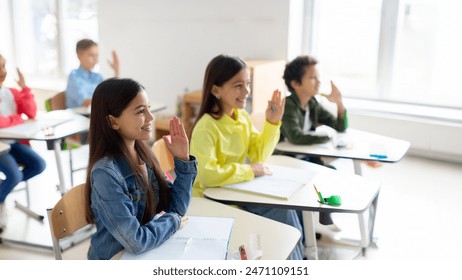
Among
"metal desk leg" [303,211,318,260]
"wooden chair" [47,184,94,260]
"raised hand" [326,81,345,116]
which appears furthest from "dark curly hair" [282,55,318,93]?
"wooden chair" [47,184,94,260]

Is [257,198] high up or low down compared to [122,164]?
down

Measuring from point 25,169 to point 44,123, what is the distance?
0.95 feet

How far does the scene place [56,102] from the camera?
8.45ft

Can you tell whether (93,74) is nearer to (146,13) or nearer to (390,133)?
(146,13)

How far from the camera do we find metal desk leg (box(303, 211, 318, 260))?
1911 mm

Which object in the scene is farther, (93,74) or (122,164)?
(93,74)

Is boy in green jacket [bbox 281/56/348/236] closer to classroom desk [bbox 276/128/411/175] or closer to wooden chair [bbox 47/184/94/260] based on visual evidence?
classroom desk [bbox 276/128/411/175]

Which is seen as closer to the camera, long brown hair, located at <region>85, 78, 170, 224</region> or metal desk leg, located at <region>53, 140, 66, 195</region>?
long brown hair, located at <region>85, 78, 170, 224</region>

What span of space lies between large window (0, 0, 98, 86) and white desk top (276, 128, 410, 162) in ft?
3.62

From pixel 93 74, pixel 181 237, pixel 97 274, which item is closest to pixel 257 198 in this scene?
pixel 181 237

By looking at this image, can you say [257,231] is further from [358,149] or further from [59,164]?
[59,164]

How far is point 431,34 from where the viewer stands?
379cm

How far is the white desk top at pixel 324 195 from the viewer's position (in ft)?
4.81

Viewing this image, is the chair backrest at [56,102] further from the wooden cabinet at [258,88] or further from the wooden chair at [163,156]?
the wooden cabinet at [258,88]
